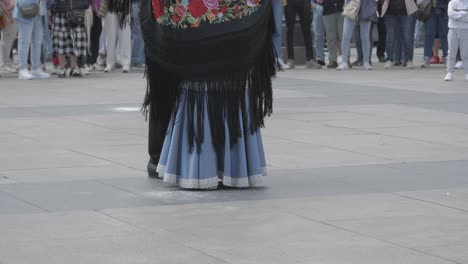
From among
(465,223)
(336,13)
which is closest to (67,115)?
(465,223)

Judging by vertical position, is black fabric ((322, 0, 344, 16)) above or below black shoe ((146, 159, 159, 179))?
above

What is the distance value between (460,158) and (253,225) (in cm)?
324

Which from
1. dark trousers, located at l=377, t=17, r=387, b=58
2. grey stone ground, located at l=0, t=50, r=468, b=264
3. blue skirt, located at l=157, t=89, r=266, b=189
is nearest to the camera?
grey stone ground, located at l=0, t=50, r=468, b=264

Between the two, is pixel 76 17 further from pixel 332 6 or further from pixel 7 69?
pixel 332 6

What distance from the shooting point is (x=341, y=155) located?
9758 mm

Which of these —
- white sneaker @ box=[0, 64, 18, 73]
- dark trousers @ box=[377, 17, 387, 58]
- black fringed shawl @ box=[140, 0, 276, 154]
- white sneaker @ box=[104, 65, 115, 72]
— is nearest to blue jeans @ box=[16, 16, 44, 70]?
white sneaker @ box=[0, 64, 18, 73]

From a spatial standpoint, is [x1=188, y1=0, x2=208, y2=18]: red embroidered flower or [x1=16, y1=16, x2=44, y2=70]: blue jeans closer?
[x1=188, y1=0, x2=208, y2=18]: red embroidered flower

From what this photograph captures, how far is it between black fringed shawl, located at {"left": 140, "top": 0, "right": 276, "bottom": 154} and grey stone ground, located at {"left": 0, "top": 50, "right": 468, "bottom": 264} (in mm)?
540

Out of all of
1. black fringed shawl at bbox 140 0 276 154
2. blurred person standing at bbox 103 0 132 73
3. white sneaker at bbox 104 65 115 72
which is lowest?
white sneaker at bbox 104 65 115 72

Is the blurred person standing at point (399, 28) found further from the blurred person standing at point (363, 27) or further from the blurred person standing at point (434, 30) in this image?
the blurred person standing at point (434, 30)

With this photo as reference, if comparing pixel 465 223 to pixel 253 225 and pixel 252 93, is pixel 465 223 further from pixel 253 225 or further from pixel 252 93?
pixel 252 93

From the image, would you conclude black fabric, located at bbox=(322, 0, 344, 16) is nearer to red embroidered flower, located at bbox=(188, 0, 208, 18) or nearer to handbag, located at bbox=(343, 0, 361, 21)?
handbag, located at bbox=(343, 0, 361, 21)

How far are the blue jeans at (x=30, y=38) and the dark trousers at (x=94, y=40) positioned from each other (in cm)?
187

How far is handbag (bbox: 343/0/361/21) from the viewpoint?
780 inches
